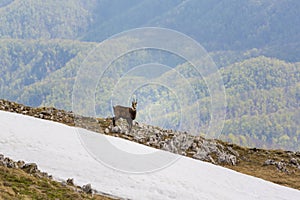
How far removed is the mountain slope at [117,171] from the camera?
2853cm

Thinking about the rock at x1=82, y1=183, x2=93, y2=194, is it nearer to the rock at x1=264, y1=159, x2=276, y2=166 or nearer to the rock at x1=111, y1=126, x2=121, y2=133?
the rock at x1=111, y1=126, x2=121, y2=133

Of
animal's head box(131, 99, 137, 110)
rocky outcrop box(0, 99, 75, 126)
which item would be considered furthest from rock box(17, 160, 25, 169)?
rocky outcrop box(0, 99, 75, 126)

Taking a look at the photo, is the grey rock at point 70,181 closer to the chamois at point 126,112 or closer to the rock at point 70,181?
the rock at point 70,181

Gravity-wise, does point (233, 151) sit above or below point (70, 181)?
above

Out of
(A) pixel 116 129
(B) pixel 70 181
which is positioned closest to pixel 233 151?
(A) pixel 116 129

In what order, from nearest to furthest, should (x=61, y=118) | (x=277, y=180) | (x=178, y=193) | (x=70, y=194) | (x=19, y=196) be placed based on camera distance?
(x=19, y=196) → (x=70, y=194) → (x=178, y=193) → (x=277, y=180) → (x=61, y=118)

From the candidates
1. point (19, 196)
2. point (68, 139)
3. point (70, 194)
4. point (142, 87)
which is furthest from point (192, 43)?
point (19, 196)

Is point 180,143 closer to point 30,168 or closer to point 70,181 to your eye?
point 70,181

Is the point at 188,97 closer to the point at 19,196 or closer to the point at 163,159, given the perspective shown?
the point at 163,159

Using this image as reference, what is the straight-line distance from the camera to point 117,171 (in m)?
30.3

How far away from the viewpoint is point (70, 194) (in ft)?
79.6

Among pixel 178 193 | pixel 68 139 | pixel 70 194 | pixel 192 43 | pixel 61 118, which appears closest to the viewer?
pixel 70 194

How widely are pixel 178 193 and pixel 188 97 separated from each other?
24.4 ft

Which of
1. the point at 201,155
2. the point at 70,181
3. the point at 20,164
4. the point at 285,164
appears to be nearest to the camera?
the point at 70,181
